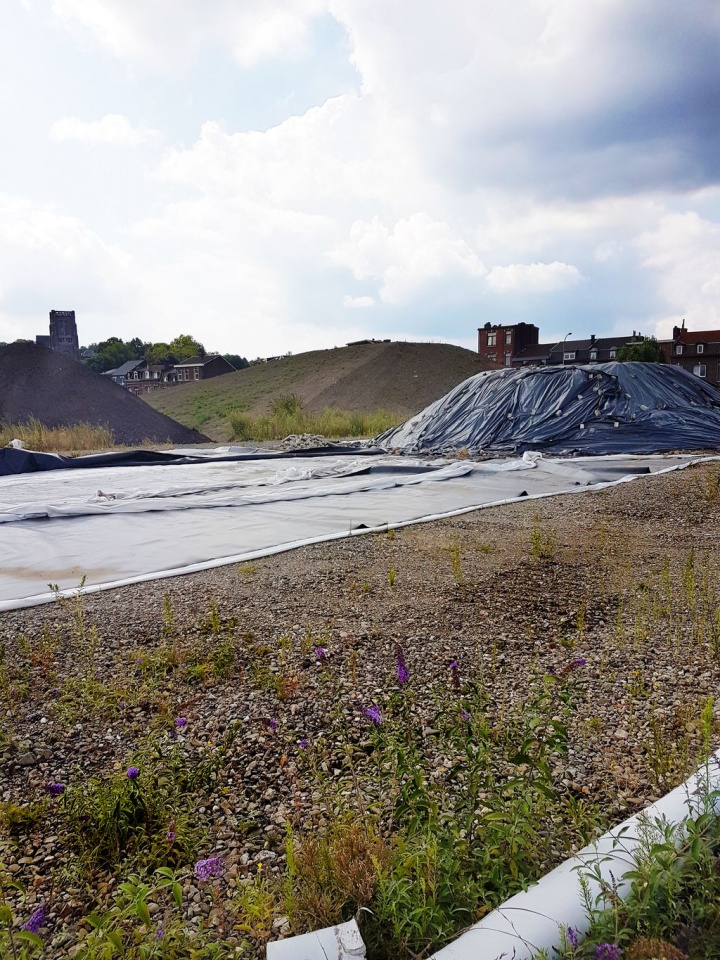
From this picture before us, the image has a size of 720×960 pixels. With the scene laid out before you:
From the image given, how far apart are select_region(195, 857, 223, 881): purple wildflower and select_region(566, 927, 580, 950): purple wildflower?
→ 2.33ft

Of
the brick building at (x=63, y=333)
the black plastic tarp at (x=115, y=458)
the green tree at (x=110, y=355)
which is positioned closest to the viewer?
the black plastic tarp at (x=115, y=458)

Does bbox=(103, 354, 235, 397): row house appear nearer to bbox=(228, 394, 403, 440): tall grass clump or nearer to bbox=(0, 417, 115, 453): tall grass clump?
bbox=(228, 394, 403, 440): tall grass clump

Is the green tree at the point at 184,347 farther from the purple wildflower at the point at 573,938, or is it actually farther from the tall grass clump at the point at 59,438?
the purple wildflower at the point at 573,938

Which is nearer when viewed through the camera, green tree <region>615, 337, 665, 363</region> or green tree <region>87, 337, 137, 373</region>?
green tree <region>615, 337, 665, 363</region>

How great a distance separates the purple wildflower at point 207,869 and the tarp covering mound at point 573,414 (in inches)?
382

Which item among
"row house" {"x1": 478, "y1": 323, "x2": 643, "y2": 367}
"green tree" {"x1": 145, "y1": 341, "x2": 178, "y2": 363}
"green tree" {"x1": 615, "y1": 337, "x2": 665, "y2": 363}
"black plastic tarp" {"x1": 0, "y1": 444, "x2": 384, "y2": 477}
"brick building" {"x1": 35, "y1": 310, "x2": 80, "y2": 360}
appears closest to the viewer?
"black plastic tarp" {"x1": 0, "y1": 444, "x2": 384, "y2": 477}

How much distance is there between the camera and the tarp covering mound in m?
10.9

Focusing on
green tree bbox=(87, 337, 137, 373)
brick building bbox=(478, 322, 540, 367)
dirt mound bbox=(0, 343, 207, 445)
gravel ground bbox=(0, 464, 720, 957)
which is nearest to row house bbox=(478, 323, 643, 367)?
brick building bbox=(478, 322, 540, 367)

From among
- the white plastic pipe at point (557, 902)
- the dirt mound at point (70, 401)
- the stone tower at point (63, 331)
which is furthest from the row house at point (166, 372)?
the white plastic pipe at point (557, 902)

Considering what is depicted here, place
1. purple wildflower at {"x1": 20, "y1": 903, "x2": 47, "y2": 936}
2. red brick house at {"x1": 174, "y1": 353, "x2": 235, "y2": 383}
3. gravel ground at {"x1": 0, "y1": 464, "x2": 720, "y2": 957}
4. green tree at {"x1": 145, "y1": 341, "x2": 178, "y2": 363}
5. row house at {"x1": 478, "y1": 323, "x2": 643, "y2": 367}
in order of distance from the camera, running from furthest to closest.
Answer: green tree at {"x1": 145, "y1": 341, "x2": 178, "y2": 363}
red brick house at {"x1": 174, "y1": 353, "x2": 235, "y2": 383}
row house at {"x1": 478, "y1": 323, "x2": 643, "y2": 367}
gravel ground at {"x1": 0, "y1": 464, "x2": 720, "y2": 957}
purple wildflower at {"x1": 20, "y1": 903, "x2": 47, "y2": 936}

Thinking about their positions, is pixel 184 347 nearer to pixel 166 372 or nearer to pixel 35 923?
pixel 166 372

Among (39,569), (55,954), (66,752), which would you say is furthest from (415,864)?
(39,569)

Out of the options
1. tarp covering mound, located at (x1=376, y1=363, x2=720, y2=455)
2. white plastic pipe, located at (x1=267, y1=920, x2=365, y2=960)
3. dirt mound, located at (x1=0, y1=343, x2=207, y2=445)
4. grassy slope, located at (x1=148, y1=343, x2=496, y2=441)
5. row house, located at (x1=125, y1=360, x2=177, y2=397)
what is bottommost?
white plastic pipe, located at (x1=267, y1=920, x2=365, y2=960)

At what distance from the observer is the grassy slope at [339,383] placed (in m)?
33.2
